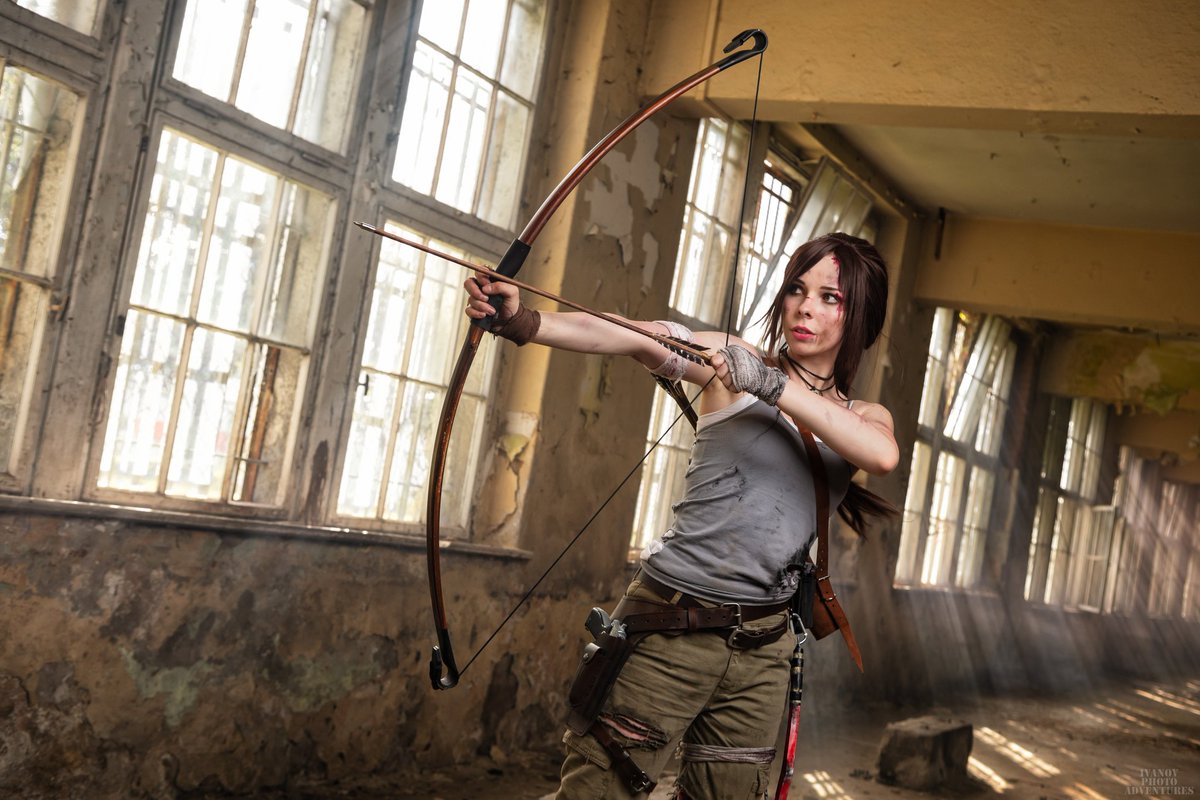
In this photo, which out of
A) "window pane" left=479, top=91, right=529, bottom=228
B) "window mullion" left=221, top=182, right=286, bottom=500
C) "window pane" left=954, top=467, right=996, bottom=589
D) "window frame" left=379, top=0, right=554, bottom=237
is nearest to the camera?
"window mullion" left=221, top=182, right=286, bottom=500

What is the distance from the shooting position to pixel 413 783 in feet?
13.1

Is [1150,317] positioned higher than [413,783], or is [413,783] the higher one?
[1150,317]

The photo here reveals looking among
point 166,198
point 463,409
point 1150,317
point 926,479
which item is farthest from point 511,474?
point 926,479

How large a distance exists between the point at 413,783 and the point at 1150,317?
5464 millimetres

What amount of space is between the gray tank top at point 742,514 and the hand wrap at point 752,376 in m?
0.17

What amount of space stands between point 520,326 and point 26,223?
1614 millimetres

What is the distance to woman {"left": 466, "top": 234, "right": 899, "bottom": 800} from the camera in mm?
2006

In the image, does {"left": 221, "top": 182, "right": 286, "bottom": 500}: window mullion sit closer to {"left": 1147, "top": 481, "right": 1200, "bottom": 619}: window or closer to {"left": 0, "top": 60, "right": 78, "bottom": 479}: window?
{"left": 0, "top": 60, "right": 78, "bottom": 479}: window

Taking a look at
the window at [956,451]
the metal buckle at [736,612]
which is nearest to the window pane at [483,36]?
the metal buckle at [736,612]

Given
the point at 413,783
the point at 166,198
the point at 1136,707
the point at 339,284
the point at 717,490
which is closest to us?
the point at 717,490

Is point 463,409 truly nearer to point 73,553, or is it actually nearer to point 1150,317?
point 73,553

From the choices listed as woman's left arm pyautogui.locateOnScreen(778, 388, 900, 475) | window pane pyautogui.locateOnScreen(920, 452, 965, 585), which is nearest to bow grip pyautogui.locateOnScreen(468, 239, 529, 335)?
woman's left arm pyautogui.locateOnScreen(778, 388, 900, 475)

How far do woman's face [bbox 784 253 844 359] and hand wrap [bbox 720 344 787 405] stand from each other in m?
0.28

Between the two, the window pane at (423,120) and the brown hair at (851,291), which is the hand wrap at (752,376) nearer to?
the brown hair at (851,291)
